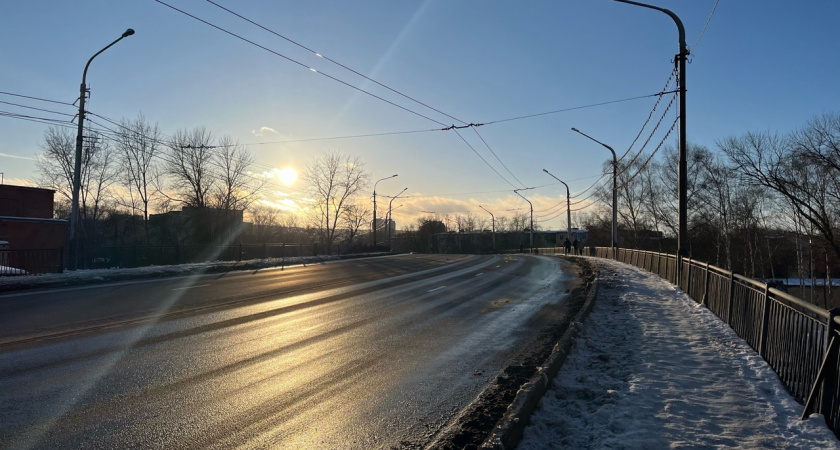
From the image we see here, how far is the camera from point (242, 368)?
6398mm

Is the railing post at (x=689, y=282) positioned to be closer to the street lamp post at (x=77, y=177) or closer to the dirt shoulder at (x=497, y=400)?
the dirt shoulder at (x=497, y=400)

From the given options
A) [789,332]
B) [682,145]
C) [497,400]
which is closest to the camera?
[497,400]

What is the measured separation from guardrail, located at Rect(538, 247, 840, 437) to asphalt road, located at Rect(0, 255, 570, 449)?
329 centimetres

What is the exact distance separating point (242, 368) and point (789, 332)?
264 inches

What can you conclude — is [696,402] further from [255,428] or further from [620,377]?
[255,428]

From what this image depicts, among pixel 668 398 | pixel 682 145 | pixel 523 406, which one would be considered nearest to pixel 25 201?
pixel 682 145

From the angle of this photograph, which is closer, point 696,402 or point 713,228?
point 696,402

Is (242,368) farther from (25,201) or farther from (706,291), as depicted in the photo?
(25,201)

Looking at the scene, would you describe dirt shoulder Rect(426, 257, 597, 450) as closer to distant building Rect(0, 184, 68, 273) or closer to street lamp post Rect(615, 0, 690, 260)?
street lamp post Rect(615, 0, 690, 260)

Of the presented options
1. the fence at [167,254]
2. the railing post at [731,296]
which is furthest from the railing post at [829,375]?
the fence at [167,254]

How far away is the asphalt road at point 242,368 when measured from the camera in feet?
14.3

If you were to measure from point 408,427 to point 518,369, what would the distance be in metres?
2.18

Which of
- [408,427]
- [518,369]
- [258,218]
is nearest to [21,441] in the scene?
[408,427]

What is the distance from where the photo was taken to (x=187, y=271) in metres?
21.4
